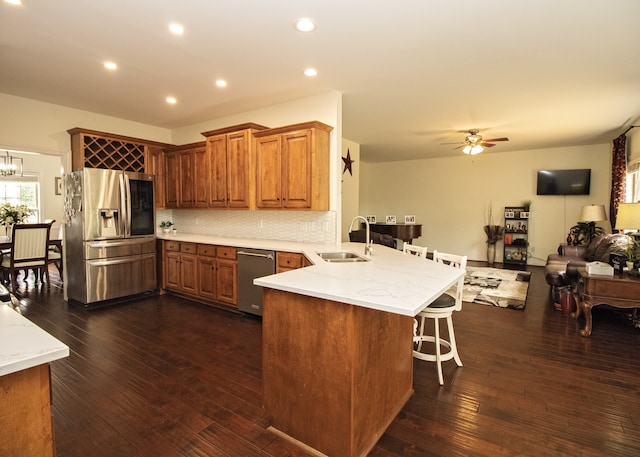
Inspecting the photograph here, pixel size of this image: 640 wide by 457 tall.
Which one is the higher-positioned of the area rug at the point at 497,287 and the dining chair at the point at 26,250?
the dining chair at the point at 26,250

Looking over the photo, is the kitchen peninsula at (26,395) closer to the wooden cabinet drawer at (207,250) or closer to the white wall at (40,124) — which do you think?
the wooden cabinet drawer at (207,250)

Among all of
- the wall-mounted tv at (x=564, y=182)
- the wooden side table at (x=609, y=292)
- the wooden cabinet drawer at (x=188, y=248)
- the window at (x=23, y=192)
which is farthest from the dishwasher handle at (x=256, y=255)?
the window at (x=23, y=192)

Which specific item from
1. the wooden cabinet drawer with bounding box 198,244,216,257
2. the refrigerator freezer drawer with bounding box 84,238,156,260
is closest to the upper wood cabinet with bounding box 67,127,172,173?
the refrigerator freezer drawer with bounding box 84,238,156,260

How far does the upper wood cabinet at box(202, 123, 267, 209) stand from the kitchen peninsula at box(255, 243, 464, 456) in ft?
7.99

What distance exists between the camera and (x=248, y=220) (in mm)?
4949

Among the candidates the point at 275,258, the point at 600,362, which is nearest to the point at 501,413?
the point at 600,362

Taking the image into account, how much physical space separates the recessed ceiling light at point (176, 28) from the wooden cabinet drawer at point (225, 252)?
2391 mm

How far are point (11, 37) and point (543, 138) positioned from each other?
7.93m

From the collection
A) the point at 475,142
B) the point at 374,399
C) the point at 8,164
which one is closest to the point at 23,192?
the point at 8,164

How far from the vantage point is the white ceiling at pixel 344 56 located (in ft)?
7.67

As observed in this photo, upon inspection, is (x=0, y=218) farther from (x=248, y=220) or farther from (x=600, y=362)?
(x=600, y=362)

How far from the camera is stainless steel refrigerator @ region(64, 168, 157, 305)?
14.1 ft

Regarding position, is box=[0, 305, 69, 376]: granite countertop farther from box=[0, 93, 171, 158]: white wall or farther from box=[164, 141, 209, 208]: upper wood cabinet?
box=[0, 93, 171, 158]: white wall

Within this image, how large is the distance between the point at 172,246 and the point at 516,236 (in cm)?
755
